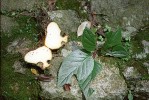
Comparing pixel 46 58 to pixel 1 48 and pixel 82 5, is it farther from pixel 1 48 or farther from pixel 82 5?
pixel 82 5

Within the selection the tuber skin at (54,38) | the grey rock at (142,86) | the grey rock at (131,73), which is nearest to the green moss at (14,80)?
the tuber skin at (54,38)

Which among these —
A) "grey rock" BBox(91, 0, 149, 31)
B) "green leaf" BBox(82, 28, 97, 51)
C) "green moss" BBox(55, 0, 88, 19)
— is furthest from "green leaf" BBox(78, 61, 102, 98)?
"green moss" BBox(55, 0, 88, 19)

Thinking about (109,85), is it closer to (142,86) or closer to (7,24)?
(142,86)

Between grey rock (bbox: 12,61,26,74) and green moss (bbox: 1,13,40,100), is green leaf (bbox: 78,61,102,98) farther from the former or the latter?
grey rock (bbox: 12,61,26,74)

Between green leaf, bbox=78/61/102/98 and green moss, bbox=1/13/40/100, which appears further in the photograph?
green moss, bbox=1/13/40/100

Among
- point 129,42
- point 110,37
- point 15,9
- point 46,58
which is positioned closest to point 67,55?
point 46,58

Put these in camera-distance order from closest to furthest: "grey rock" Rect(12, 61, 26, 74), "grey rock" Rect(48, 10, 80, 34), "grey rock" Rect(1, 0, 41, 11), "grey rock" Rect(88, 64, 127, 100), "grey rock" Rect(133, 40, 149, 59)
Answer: "grey rock" Rect(88, 64, 127, 100)
"grey rock" Rect(12, 61, 26, 74)
"grey rock" Rect(133, 40, 149, 59)
"grey rock" Rect(48, 10, 80, 34)
"grey rock" Rect(1, 0, 41, 11)

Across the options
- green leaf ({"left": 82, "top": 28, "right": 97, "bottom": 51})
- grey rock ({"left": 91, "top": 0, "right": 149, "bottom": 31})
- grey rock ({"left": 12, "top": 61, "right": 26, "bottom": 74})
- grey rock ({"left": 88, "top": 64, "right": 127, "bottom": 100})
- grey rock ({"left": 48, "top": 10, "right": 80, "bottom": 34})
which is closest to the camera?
green leaf ({"left": 82, "top": 28, "right": 97, "bottom": 51})
